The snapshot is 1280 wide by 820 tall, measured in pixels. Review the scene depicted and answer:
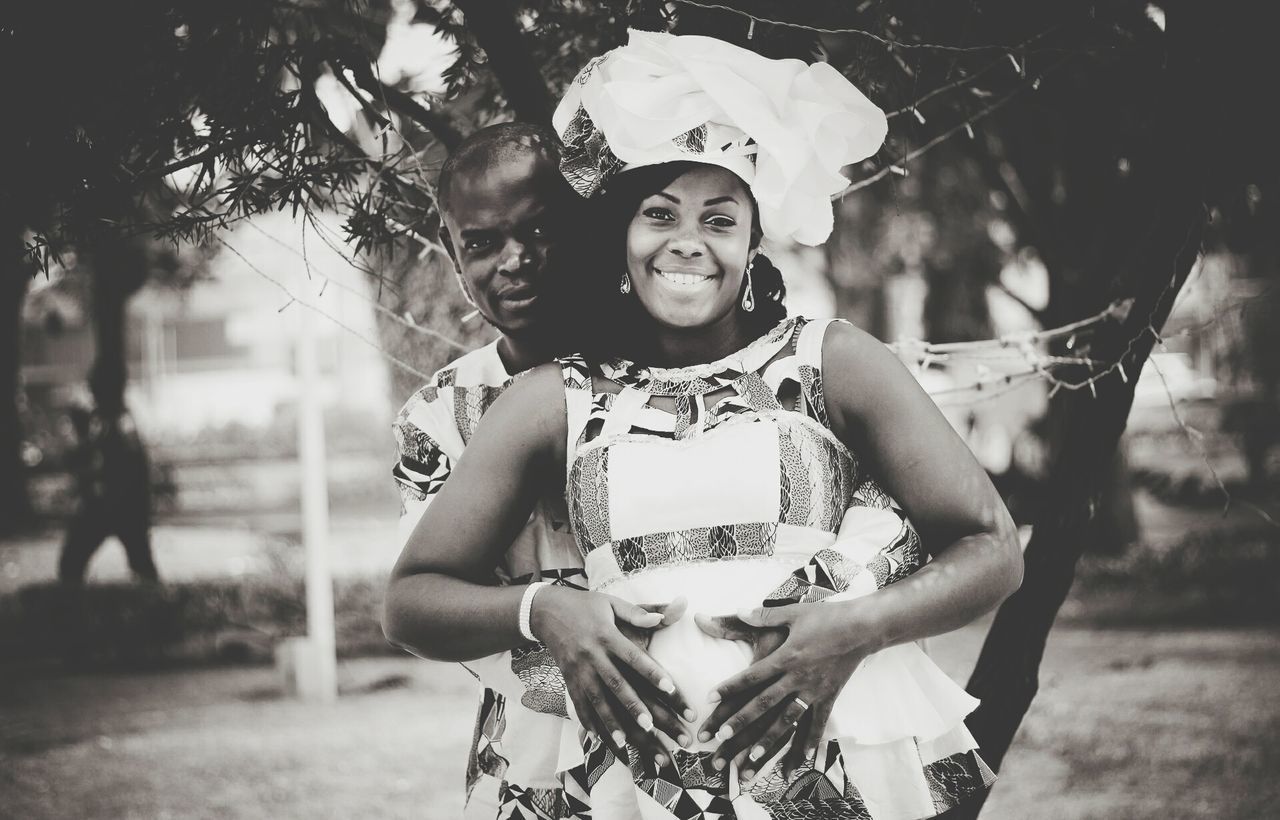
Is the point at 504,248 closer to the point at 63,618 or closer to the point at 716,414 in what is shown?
the point at 716,414

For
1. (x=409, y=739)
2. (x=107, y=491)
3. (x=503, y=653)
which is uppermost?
(x=503, y=653)

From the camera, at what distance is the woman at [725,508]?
1842mm

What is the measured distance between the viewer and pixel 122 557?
16.0 meters

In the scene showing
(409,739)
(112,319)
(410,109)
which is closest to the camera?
(410,109)

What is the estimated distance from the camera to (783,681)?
179 centimetres

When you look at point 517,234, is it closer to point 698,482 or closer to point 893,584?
point 698,482

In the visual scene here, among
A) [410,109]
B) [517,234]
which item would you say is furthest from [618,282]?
[410,109]

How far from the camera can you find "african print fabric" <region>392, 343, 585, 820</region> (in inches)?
83.9

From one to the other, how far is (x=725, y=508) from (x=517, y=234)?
2.54ft

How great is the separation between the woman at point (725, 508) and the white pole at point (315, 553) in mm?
6370

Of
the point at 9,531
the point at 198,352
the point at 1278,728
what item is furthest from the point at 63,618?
the point at 198,352

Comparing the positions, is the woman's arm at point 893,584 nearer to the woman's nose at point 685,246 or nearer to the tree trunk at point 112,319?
the woman's nose at point 685,246

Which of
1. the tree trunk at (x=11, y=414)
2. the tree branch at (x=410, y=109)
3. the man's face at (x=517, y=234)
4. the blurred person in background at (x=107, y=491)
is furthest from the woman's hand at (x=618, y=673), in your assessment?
the blurred person in background at (x=107, y=491)

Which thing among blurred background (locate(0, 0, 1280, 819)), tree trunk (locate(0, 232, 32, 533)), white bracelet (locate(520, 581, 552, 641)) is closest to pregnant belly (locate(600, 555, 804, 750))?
white bracelet (locate(520, 581, 552, 641))
